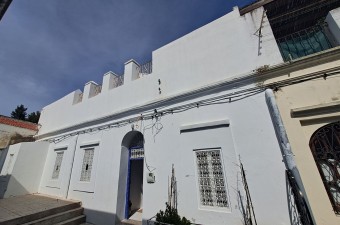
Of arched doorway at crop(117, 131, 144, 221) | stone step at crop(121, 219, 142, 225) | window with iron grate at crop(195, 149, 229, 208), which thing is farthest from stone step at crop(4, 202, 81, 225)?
window with iron grate at crop(195, 149, 229, 208)

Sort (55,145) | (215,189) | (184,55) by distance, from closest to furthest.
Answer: (215,189) → (184,55) → (55,145)

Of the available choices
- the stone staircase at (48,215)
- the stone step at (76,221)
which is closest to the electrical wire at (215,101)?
the stone staircase at (48,215)

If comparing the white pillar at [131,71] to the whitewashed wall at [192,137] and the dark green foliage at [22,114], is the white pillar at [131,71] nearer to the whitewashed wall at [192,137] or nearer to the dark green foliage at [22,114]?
the whitewashed wall at [192,137]

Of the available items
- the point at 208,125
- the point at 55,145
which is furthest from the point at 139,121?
the point at 55,145

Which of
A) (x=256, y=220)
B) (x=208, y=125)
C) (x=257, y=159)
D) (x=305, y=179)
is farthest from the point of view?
(x=208, y=125)

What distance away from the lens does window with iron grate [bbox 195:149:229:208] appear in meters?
4.68

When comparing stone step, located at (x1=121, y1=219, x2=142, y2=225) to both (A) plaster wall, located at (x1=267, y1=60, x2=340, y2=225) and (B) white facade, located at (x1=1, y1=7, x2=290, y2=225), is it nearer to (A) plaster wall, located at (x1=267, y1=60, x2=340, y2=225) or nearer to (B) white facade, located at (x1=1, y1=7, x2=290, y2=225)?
(B) white facade, located at (x1=1, y1=7, x2=290, y2=225)

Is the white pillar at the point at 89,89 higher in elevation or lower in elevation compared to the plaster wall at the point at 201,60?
higher

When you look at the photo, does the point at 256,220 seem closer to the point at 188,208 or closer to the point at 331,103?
the point at 188,208

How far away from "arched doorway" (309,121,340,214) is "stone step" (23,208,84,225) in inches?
331

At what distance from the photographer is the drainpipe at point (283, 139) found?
3712mm

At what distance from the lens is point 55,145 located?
1073 cm

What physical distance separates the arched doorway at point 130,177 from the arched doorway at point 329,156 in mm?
5639

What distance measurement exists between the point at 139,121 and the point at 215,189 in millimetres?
3801
